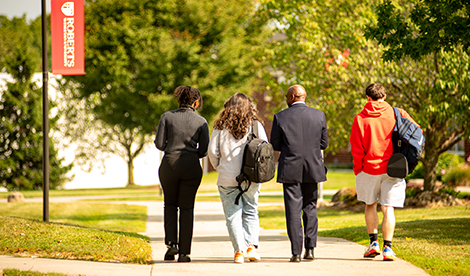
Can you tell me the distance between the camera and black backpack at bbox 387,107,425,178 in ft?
19.6

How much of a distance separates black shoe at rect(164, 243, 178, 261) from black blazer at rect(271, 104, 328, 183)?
1496 mm

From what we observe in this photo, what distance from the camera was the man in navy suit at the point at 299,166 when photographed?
618cm

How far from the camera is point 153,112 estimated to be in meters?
26.3

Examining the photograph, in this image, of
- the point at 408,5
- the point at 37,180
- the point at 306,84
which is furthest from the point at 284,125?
the point at 37,180

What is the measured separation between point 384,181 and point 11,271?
13.4 ft

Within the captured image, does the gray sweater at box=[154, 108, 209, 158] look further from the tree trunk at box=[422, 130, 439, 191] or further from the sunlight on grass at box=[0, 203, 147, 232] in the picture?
the tree trunk at box=[422, 130, 439, 191]

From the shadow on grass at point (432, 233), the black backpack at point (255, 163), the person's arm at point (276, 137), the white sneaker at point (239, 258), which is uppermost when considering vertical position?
the person's arm at point (276, 137)

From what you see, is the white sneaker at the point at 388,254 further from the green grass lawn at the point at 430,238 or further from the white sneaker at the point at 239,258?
the white sneaker at the point at 239,258

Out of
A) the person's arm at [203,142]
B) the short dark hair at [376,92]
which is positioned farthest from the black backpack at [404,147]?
the person's arm at [203,142]

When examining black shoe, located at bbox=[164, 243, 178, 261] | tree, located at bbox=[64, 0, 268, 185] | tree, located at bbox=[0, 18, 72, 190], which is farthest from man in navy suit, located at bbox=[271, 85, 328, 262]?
tree, located at bbox=[0, 18, 72, 190]

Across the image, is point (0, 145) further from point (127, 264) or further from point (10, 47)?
point (10, 47)

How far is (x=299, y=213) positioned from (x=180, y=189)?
4.66 ft

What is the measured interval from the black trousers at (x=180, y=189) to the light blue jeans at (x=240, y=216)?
0.41 meters

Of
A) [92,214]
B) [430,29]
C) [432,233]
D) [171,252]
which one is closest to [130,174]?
[92,214]
